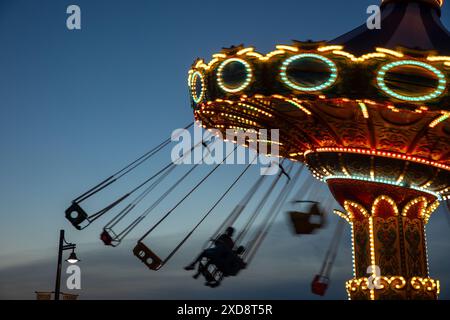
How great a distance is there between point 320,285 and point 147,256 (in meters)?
3.48

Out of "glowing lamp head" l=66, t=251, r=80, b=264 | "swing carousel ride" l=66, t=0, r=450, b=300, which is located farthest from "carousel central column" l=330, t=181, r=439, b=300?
"glowing lamp head" l=66, t=251, r=80, b=264

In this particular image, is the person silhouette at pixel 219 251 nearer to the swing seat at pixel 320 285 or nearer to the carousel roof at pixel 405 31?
the swing seat at pixel 320 285

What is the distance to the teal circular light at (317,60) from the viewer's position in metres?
12.1

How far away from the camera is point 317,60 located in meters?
12.2

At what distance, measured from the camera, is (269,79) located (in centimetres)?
1259

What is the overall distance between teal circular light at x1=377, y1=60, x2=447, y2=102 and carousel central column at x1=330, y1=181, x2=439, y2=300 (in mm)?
2945

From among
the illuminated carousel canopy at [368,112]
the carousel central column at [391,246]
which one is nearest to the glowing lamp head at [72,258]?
the illuminated carousel canopy at [368,112]

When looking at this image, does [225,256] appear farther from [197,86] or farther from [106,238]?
[197,86]

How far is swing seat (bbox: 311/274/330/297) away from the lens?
14305 mm

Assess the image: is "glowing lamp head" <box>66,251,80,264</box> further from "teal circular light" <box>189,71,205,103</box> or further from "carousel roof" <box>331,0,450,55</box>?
"carousel roof" <box>331,0,450,55</box>

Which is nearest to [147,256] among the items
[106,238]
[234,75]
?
[106,238]
